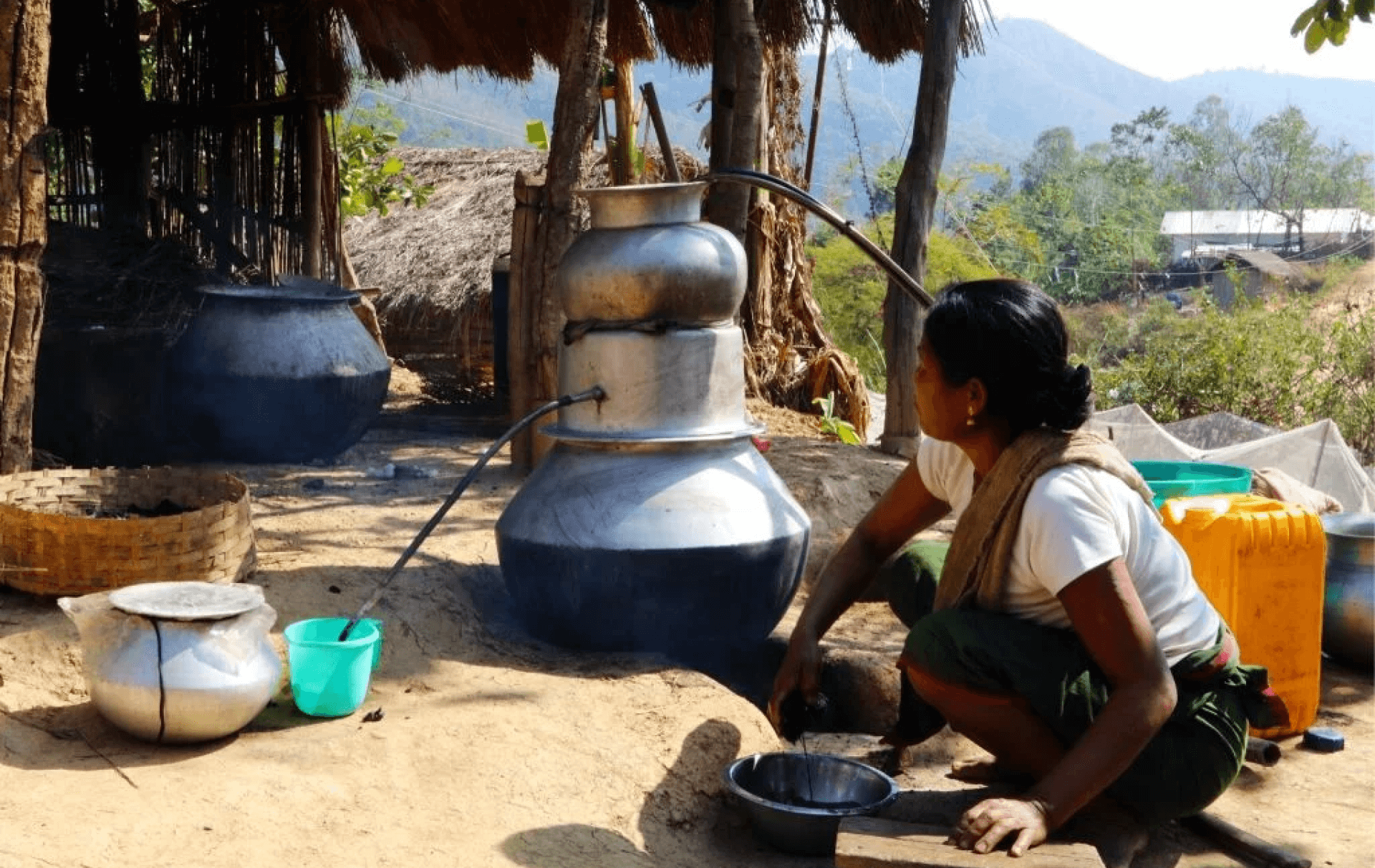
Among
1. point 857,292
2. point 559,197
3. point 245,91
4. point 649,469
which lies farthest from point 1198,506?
point 857,292

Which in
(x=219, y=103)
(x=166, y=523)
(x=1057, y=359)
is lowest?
(x=166, y=523)

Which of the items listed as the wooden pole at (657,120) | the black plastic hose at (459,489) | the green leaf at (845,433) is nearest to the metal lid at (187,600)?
the black plastic hose at (459,489)

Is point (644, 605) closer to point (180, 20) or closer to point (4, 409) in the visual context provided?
point (4, 409)

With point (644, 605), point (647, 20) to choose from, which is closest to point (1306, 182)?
point (647, 20)

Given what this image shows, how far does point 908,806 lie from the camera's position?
111 inches

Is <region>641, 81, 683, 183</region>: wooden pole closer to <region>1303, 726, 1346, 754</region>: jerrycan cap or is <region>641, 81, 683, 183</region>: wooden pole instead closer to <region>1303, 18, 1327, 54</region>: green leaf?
<region>1303, 18, 1327, 54</region>: green leaf

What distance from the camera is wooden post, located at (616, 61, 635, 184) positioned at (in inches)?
356

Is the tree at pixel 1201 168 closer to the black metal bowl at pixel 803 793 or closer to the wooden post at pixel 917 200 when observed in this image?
the wooden post at pixel 917 200

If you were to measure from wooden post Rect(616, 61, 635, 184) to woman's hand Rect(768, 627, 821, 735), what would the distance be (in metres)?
6.36

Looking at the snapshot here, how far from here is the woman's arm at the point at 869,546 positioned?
3031 mm

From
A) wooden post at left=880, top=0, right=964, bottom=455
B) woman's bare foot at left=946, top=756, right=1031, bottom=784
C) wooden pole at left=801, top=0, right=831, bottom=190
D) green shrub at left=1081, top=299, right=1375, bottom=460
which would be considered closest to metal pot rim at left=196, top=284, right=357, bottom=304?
wooden post at left=880, top=0, right=964, bottom=455

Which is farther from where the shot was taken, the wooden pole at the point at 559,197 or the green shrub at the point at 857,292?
the green shrub at the point at 857,292

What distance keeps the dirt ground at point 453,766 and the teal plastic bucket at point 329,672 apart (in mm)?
54

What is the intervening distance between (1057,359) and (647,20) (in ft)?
22.2
